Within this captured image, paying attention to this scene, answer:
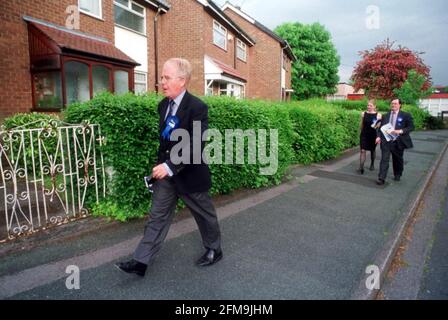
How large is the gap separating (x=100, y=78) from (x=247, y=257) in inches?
360

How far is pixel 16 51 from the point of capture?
7.74 meters

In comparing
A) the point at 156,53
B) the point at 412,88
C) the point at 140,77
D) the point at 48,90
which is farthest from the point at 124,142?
the point at 412,88

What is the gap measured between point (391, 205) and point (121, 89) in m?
9.48

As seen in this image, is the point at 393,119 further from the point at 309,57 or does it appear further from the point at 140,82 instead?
the point at 309,57

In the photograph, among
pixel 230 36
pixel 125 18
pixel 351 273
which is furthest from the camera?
pixel 230 36

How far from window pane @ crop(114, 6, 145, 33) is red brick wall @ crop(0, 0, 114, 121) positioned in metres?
3.54

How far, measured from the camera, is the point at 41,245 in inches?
131

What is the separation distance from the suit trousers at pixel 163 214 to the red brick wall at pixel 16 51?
679cm

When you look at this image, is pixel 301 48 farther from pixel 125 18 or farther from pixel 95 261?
pixel 95 261

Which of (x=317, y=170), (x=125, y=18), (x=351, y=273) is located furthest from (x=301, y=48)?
(x=351, y=273)

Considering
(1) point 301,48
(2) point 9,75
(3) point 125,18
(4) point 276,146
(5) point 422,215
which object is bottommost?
(5) point 422,215

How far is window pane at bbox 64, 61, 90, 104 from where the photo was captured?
9.13 m

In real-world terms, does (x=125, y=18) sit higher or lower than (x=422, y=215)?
higher
